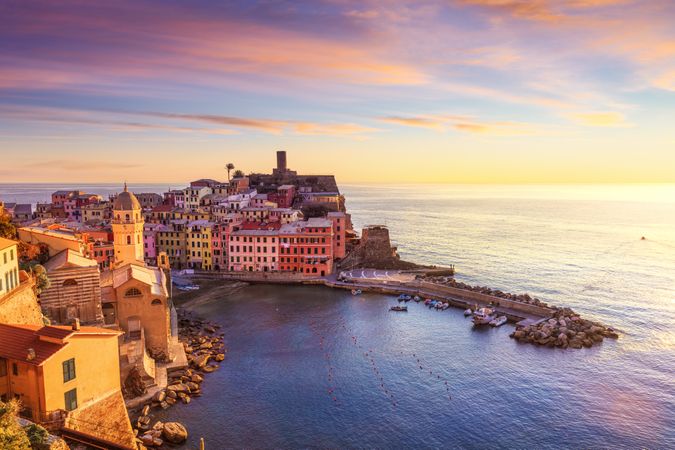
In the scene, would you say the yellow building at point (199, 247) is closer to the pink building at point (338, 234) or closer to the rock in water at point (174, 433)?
the pink building at point (338, 234)

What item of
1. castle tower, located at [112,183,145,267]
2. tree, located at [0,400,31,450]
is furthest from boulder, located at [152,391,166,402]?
castle tower, located at [112,183,145,267]

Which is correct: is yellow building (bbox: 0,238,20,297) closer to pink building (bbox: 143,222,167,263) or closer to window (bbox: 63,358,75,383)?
window (bbox: 63,358,75,383)

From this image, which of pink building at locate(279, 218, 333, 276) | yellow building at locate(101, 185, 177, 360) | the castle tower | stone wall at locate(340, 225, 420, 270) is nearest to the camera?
yellow building at locate(101, 185, 177, 360)

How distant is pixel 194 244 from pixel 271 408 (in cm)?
5357

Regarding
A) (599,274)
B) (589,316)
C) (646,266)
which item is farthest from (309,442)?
(646,266)

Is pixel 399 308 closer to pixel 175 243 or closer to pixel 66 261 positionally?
pixel 66 261

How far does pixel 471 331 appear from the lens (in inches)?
2212

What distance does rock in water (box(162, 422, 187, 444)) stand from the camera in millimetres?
32188

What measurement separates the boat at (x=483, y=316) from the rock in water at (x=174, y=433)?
37188mm

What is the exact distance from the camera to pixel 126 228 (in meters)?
54.0

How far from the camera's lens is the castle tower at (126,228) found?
5369cm

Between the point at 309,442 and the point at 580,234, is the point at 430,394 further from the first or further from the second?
the point at 580,234

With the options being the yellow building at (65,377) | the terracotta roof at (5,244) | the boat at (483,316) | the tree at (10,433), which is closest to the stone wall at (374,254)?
the boat at (483,316)

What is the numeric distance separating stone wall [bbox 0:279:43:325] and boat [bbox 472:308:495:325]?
45.1m
